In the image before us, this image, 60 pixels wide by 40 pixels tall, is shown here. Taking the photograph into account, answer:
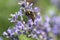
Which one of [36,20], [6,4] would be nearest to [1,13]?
[6,4]

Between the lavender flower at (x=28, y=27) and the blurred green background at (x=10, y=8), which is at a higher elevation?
the blurred green background at (x=10, y=8)

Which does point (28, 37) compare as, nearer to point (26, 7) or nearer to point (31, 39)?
point (31, 39)

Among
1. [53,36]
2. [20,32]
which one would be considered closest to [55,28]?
[53,36]

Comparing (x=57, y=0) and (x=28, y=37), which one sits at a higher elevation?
(x=57, y=0)

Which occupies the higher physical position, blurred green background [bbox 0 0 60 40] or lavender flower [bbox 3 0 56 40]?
blurred green background [bbox 0 0 60 40]

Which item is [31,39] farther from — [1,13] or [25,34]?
[1,13]

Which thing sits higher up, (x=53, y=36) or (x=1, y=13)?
(x=1, y=13)
